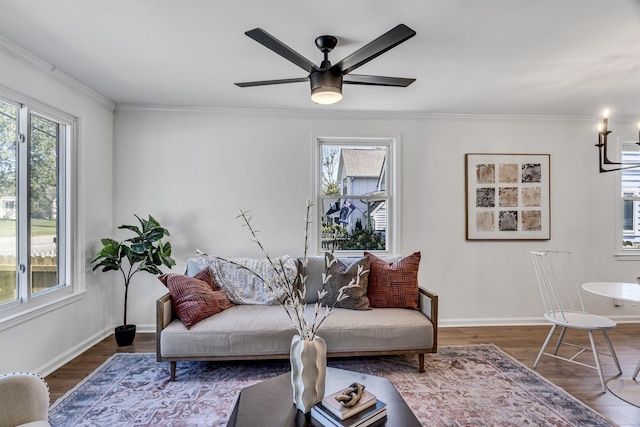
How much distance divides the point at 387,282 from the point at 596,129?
10.7ft

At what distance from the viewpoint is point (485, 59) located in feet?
8.42

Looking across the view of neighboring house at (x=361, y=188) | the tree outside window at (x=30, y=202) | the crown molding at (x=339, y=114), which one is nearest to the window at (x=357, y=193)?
the view of neighboring house at (x=361, y=188)

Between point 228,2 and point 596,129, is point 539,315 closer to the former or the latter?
point 596,129

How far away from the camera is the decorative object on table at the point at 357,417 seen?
4.67ft

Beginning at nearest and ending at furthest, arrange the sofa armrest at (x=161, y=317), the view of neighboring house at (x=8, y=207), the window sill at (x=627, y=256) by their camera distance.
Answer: the view of neighboring house at (x=8, y=207) < the sofa armrest at (x=161, y=317) < the window sill at (x=627, y=256)

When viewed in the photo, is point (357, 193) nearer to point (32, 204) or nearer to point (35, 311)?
point (32, 204)

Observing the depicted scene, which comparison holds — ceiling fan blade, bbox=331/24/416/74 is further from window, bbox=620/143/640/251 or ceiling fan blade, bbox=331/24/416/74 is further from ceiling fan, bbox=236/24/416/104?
window, bbox=620/143/640/251

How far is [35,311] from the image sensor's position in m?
2.55

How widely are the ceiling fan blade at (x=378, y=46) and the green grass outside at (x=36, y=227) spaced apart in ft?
8.33

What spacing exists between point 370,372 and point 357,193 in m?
1.99

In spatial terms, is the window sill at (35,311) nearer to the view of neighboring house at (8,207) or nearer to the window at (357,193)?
the view of neighboring house at (8,207)

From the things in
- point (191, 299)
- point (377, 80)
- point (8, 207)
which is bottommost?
point (191, 299)

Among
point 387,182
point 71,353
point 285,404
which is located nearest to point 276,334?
point 285,404

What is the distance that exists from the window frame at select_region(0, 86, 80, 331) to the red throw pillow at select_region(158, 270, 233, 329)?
3.01 feet
